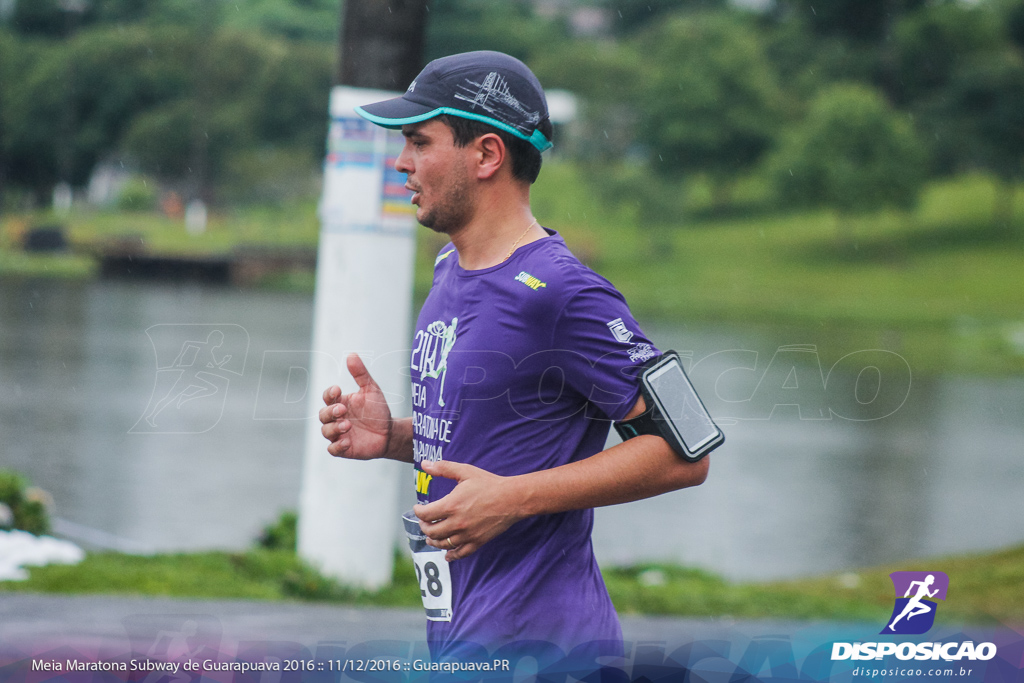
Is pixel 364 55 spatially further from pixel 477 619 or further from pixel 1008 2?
pixel 1008 2

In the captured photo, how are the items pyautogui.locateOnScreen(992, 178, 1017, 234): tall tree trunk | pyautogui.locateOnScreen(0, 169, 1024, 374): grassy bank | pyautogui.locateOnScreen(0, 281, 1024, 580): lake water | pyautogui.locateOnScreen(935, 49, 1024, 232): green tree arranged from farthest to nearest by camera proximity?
1. pyautogui.locateOnScreen(992, 178, 1017, 234): tall tree trunk
2. pyautogui.locateOnScreen(935, 49, 1024, 232): green tree
3. pyautogui.locateOnScreen(0, 169, 1024, 374): grassy bank
4. pyautogui.locateOnScreen(0, 281, 1024, 580): lake water

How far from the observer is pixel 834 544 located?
8.48 meters

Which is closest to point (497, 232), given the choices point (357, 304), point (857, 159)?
point (357, 304)

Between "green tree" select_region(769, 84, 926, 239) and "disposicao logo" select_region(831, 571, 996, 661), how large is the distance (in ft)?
178

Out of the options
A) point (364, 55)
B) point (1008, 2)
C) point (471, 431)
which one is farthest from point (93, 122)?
point (471, 431)

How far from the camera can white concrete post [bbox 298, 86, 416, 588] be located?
5.77 meters

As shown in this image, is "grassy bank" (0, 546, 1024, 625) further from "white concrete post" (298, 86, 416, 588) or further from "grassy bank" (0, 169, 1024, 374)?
"grassy bank" (0, 169, 1024, 374)

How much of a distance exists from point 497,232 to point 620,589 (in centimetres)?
425

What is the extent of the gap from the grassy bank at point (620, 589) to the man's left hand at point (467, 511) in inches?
153

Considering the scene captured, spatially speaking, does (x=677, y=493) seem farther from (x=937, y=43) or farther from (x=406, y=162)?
(x=937, y=43)

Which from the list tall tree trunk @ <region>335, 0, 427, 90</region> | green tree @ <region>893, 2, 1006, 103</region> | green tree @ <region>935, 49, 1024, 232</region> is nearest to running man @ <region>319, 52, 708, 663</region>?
tall tree trunk @ <region>335, 0, 427, 90</region>

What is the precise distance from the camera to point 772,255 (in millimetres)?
56844

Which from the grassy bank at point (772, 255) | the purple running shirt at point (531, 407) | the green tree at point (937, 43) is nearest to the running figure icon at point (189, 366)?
the purple running shirt at point (531, 407)

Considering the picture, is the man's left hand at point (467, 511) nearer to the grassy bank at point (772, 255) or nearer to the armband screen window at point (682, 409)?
the armband screen window at point (682, 409)
